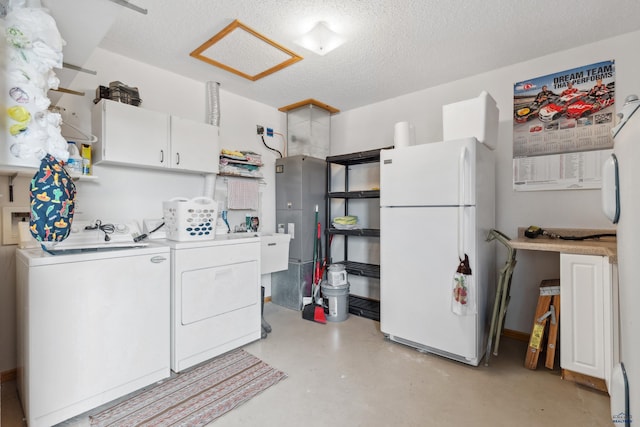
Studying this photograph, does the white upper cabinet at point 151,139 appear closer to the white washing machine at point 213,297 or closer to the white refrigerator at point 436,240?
the white washing machine at point 213,297

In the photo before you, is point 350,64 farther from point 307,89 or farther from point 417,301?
point 417,301

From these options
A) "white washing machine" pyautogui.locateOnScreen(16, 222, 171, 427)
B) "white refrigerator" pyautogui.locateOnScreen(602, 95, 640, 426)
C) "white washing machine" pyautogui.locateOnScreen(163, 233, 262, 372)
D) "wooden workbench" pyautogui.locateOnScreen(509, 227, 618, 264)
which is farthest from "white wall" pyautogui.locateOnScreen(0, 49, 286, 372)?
"white refrigerator" pyautogui.locateOnScreen(602, 95, 640, 426)

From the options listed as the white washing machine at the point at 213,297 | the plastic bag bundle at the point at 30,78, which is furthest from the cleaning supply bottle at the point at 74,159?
the plastic bag bundle at the point at 30,78

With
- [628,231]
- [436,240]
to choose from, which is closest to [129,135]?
[436,240]

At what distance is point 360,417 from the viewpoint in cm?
165

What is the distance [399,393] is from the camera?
1.87m

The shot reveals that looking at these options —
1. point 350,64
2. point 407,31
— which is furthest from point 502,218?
point 350,64

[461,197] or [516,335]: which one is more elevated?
[461,197]

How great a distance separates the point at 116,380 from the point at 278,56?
8.62 ft

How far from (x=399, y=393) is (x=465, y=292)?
81 centimetres

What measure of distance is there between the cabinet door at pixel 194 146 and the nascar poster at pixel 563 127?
111 inches

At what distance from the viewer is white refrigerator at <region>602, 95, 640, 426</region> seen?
2.48 feet

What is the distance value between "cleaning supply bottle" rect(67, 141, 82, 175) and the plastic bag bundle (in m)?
1.13

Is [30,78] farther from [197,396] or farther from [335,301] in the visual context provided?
[335,301]
